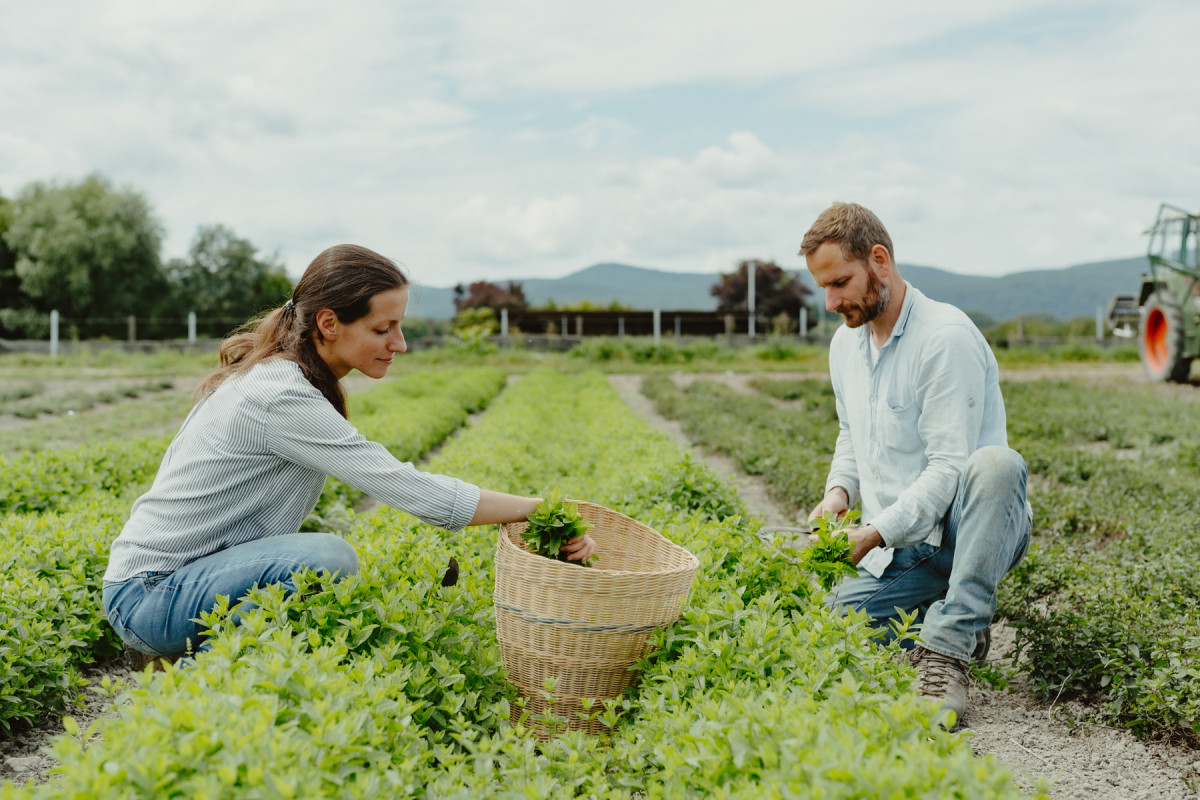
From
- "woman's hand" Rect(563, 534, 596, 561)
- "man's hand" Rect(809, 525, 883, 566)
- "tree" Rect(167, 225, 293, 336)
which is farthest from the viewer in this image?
"tree" Rect(167, 225, 293, 336)

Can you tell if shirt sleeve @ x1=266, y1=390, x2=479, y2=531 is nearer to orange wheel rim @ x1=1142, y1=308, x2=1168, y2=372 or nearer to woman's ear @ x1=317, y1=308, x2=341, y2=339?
woman's ear @ x1=317, y1=308, x2=341, y2=339

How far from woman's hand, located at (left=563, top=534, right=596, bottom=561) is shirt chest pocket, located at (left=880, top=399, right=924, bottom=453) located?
55.4 inches

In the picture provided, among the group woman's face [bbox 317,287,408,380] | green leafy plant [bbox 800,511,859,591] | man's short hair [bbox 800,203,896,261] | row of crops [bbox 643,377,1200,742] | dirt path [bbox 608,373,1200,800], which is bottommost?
dirt path [bbox 608,373,1200,800]

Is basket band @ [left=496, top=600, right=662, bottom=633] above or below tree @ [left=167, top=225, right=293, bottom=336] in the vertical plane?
below

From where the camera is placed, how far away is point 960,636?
3.30m

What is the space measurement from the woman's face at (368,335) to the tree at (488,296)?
44150 mm

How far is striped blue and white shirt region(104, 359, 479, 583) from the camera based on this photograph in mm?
2826

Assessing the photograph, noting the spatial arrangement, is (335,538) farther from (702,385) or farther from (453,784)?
(702,385)

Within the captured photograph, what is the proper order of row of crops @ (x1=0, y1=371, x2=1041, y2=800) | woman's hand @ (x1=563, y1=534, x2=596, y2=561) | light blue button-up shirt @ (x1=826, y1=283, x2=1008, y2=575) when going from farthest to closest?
1. light blue button-up shirt @ (x1=826, y1=283, x2=1008, y2=575)
2. woman's hand @ (x1=563, y1=534, x2=596, y2=561)
3. row of crops @ (x1=0, y1=371, x2=1041, y2=800)

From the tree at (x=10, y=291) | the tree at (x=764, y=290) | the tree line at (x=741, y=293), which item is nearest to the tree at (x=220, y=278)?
the tree at (x=10, y=291)

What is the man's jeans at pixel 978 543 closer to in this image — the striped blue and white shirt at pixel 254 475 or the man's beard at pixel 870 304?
the man's beard at pixel 870 304

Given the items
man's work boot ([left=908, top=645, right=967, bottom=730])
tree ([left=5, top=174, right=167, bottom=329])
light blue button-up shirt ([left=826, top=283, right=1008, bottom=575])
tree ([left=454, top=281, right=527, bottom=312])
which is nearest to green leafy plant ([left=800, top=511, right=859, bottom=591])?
light blue button-up shirt ([left=826, top=283, right=1008, bottom=575])

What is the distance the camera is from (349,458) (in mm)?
2828

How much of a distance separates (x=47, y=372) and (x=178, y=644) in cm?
2252
